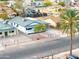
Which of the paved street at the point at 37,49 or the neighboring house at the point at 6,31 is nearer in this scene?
the paved street at the point at 37,49

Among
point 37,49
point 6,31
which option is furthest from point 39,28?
point 37,49

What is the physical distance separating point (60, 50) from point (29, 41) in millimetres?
6909

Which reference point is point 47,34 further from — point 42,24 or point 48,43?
point 48,43

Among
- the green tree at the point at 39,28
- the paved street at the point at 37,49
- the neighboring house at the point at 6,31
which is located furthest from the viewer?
the green tree at the point at 39,28

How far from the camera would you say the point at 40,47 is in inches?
1366

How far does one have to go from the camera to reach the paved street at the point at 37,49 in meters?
31.4

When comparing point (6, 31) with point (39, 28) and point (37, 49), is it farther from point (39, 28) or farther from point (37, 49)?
point (37, 49)

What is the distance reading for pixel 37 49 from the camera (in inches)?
1334

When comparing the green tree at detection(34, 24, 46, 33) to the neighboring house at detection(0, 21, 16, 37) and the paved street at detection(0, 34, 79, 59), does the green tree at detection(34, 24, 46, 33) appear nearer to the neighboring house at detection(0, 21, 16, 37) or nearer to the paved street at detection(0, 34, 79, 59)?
the neighboring house at detection(0, 21, 16, 37)

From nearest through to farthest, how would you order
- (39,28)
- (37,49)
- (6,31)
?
(37,49) < (6,31) < (39,28)

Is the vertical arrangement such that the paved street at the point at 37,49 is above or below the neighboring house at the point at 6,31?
below

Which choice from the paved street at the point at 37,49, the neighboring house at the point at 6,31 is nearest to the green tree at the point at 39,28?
the neighboring house at the point at 6,31

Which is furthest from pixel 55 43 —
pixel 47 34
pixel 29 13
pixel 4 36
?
pixel 29 13

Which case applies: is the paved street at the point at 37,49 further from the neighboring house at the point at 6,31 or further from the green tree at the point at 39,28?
the neighboring house at the point at 6,31
